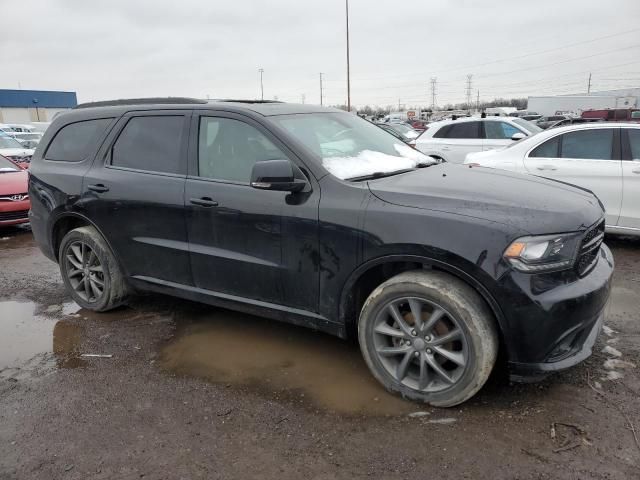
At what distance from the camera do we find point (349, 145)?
3.70m

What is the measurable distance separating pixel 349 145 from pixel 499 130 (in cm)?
826

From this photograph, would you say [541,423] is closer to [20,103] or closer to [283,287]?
[283,287]

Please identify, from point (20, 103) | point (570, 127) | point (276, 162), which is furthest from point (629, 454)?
point (20, 103)

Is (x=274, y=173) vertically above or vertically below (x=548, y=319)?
above

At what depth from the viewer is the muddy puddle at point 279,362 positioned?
3.09 meters

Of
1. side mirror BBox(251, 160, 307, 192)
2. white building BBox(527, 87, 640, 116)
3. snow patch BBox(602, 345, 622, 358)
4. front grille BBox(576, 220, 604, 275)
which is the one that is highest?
white building BBox(527, 87, 640, 116)

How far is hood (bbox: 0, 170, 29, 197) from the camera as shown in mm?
8180

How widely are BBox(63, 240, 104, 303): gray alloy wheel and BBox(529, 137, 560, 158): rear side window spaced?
5356 mm

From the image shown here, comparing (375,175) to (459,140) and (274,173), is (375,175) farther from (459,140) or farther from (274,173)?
(459,140)

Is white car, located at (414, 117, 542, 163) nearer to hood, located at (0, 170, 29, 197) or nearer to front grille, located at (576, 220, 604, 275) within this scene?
hood, located at (0, 170, 29, 197)

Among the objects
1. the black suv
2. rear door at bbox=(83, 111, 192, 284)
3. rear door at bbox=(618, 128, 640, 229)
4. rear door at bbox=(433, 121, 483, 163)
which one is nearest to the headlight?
the black suv

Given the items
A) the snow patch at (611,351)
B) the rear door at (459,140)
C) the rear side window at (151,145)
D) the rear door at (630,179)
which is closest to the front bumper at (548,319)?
the snow patch at (611,351)

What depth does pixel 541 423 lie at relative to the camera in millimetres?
2752

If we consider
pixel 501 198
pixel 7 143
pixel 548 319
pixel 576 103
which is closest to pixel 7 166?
pixel 7 143
